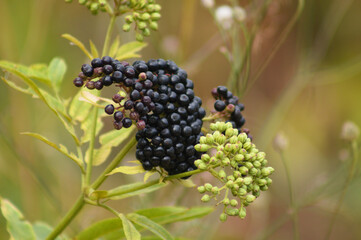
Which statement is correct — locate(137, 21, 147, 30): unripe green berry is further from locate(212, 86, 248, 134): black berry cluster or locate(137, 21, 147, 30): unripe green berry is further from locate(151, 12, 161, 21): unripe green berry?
locate(212, 86, 248, 134): black berry cluster

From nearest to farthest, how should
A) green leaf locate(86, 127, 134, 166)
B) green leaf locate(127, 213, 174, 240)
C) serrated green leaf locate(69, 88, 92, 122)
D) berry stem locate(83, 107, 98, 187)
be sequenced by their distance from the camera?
green leaf locate(127, 213, 174, 240), berry stem locate(83, 107, 98, 187), green leaf locate(86, 127, 134, 166), serrated green leaf locate(69, 88, 92, 122)

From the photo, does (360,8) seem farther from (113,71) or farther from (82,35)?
(113,71)

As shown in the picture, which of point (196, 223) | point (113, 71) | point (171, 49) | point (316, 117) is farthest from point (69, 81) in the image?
point (113, 71)

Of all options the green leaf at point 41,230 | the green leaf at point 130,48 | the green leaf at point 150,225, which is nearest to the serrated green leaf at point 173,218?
the green leaf at point 150,225

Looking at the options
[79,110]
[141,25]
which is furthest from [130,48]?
[79,110]

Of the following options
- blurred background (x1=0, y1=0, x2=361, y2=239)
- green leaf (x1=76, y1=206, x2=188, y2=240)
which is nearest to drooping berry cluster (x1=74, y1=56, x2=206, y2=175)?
green leaf (x1=76, y1=206, x2=188, y2=240)

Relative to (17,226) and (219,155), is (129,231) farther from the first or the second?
(17,226)

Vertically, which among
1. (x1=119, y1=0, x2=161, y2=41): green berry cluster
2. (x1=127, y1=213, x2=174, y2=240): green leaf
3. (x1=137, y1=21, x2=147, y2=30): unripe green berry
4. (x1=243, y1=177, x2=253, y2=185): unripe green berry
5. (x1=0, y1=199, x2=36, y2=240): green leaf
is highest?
(x1=119, y1=0, x2=161, y2=41): green berry cluster

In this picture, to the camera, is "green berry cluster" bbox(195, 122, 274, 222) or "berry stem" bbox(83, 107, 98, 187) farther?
"berry stem" bbox(83, 107, 98, 187)
